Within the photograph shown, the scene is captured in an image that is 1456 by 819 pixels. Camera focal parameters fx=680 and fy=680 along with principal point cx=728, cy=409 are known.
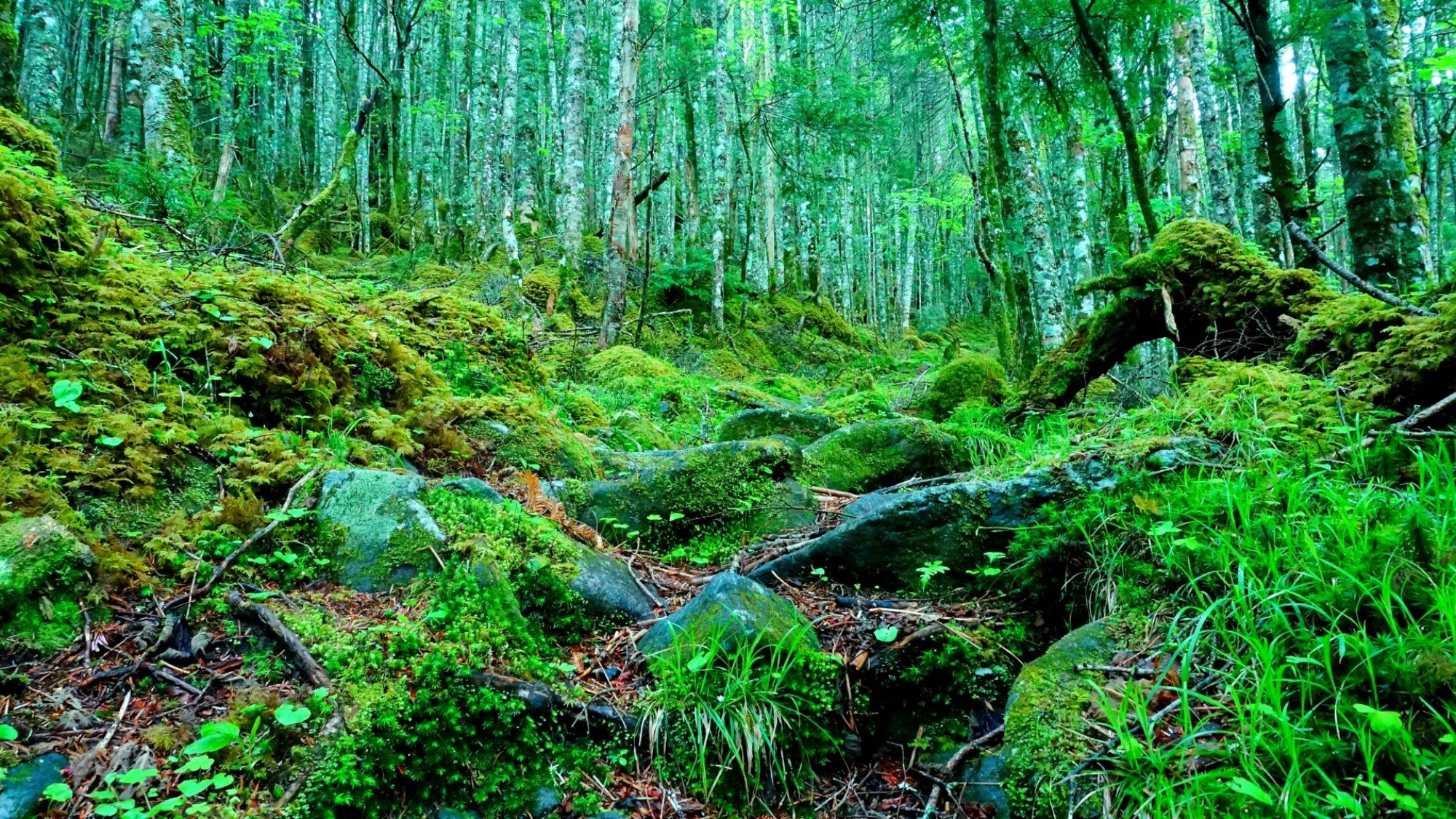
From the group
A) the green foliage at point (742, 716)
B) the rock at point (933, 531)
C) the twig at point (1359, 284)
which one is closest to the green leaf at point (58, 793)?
the green foliage at point (742, 716)

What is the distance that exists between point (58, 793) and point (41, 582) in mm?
792

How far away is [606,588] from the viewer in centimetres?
308

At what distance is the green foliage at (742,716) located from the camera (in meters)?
2.35

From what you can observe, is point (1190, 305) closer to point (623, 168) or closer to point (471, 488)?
point (471, 488)

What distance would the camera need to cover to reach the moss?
348 inches

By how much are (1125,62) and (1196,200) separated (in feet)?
7.05

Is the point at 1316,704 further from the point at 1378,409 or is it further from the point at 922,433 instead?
the point at 922,433

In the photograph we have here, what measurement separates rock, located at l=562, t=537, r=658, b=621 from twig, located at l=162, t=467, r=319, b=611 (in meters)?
1.11

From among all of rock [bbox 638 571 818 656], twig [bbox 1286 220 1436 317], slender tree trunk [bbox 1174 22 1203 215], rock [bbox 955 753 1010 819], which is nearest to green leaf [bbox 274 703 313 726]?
rock [bbox 638 571 818 656]

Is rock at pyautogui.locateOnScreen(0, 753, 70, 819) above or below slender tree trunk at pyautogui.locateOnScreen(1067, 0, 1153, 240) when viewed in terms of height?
below

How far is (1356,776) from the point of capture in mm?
1555

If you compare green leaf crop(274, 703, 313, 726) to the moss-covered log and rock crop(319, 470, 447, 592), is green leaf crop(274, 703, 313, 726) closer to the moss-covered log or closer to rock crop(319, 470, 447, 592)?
A: rock crop(319, 470, 447, 592)

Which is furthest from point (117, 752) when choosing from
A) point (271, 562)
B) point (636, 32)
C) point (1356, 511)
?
point (636, 32)

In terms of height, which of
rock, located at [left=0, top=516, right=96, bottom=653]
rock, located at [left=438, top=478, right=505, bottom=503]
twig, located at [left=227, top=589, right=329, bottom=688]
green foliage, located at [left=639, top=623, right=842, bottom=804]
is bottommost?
green foliage, located at [left=639, top=623, right=842, bottom=804]
